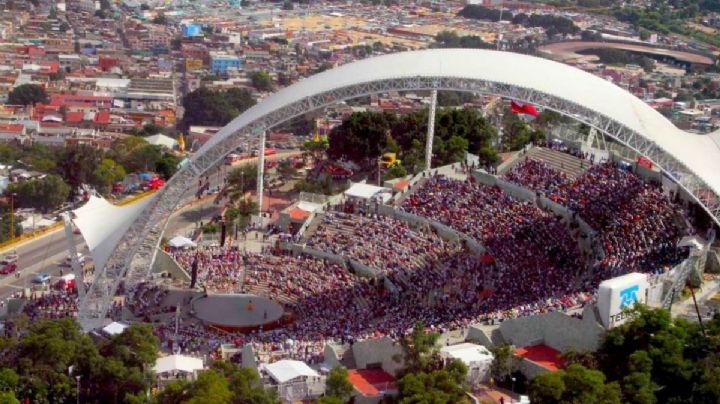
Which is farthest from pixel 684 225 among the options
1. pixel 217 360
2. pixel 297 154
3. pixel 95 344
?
pixel 297 154

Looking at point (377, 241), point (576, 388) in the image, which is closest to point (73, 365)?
point (576, 388)

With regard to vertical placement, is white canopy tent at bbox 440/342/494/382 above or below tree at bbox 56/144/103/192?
above

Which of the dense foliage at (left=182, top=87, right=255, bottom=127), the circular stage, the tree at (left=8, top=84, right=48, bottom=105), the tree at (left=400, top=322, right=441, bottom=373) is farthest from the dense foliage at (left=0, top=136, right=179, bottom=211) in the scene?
the tree at (left=400, top=322, right=441, bottom=373)

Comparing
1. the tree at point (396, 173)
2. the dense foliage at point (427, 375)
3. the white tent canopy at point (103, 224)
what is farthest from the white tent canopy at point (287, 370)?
the tree at point (396, 173)

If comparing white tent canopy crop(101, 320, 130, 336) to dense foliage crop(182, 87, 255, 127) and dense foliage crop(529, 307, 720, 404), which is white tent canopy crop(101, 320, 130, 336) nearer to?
dense foliage crop(529, 307, 720, 404)

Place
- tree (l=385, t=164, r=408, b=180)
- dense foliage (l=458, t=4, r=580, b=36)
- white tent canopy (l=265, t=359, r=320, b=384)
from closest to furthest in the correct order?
white tent canopy (l=265, t=359, r=320, b=384)
tree (l=385, t=164, r=408, b=180)
dense foliage (l=458, t=4, r=580, b=36)

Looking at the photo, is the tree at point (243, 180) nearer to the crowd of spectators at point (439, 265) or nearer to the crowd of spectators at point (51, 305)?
the crowd of spectators at point (439, 265)
